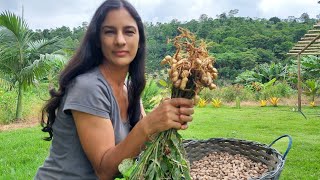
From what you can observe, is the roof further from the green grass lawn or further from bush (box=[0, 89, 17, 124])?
bush (box=[0, 89, 17, 124])

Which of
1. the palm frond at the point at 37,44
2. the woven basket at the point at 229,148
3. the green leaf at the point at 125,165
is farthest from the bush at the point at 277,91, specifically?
the green leaf at the point at 125,165

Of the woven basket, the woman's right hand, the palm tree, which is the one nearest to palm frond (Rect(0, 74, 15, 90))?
the palm tree

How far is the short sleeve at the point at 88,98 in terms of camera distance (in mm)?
1414

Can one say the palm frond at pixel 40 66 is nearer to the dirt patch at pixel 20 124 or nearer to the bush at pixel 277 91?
the dirt patch at pixel 20 124

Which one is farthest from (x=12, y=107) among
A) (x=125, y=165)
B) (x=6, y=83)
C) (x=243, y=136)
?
(x=125, y=165)

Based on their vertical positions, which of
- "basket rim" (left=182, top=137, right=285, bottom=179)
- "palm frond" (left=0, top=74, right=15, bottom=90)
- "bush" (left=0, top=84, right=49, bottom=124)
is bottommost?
"bush" (left=0, top=84, right=49, bottom=124)

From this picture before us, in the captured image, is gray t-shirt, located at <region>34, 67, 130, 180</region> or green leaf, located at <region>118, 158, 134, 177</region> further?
gray t-shirt, located at <region>34, 67, 130, 180</region>

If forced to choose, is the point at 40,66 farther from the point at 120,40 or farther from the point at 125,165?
the point at 125,165

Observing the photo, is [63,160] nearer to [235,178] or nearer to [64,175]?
[64,175]

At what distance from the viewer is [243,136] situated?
7332 millimetres

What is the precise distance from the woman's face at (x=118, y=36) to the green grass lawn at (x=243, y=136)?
2.94 meters

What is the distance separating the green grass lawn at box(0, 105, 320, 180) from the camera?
4684mm

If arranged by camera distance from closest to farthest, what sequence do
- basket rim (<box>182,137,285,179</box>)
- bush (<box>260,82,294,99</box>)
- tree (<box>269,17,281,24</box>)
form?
1. basket rim (<box>182,137,285,179</box>)
2. bush (<box>260,82,294,99</box>)
3. tree (<box>269,17,281,24</box>)

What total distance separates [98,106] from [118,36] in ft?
0.85
